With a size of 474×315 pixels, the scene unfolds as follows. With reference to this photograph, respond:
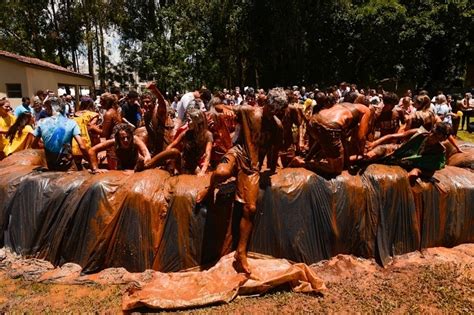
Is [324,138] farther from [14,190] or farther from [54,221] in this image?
[14,190]

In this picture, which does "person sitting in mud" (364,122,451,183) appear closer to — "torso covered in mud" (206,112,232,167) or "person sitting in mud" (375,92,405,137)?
"person sitting in mud" (375,92,405,137)

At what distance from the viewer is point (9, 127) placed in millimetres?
7223

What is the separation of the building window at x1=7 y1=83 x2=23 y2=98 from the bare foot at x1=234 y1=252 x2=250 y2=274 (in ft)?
52.1

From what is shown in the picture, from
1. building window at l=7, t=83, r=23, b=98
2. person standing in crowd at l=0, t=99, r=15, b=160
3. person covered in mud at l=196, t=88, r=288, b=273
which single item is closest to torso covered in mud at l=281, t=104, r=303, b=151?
person covered in mud at l=196, t=88, r=288, b=273

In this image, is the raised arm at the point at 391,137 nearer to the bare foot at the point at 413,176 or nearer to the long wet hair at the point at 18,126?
the bare foot at the point at 413,176

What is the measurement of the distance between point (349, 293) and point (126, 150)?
10.9 ft

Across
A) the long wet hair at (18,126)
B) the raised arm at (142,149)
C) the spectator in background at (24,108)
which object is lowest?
the raised arm at (142,149)

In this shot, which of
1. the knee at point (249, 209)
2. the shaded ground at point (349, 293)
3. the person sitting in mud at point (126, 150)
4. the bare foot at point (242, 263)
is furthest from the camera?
the person sitting in mud at point (126, 150)

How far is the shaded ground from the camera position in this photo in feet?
13.1

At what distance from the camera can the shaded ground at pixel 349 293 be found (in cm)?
399

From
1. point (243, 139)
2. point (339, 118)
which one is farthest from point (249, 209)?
point (339, 118)

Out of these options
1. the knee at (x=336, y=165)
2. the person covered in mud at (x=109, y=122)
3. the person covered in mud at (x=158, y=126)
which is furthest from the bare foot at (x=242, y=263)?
the person covered in mud at (x=109, y=122)

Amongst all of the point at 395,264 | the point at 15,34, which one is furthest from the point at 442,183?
the point at 15,34

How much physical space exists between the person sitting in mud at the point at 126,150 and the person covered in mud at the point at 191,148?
179 millimetres
